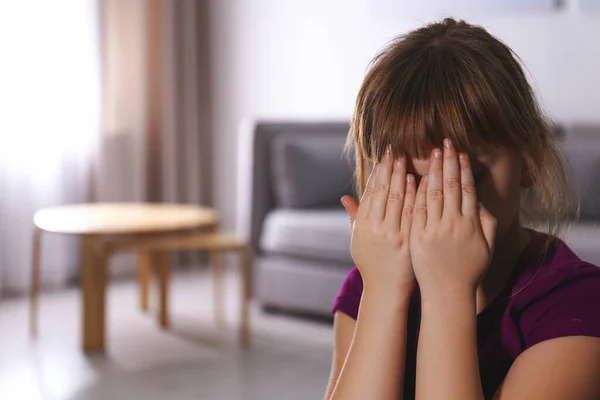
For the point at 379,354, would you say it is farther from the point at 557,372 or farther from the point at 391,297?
the point at 557,372

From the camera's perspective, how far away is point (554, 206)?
971mm

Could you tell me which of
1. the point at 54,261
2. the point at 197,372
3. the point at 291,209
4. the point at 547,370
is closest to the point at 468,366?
the point at 547,370

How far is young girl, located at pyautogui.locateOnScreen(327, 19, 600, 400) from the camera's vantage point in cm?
80

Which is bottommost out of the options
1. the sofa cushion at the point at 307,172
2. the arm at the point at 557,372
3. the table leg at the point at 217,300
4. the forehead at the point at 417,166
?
the table leg at the point at 217,300

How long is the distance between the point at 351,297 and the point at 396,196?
202 millimetres

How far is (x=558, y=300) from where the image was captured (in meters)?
0.83

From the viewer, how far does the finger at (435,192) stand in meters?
0.83

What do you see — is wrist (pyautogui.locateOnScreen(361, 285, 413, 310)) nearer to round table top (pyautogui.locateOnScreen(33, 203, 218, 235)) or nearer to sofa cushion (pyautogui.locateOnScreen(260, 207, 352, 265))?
round table top (pyautogui.locateOnScreen(33, 203, 218, 235))

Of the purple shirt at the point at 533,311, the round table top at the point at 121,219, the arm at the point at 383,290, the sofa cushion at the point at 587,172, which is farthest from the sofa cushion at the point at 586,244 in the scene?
the arm at the point at 383,290

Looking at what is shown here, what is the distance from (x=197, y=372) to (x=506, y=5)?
→ 2.24 m

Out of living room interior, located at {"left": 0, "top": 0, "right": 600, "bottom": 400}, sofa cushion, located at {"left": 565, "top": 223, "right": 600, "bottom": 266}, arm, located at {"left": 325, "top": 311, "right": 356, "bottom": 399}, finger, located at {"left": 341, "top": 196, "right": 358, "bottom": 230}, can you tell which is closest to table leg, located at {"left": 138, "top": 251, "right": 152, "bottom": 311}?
living room interior, located at {"left": 0, "top": 0, "right": 600, "bottom": 400}

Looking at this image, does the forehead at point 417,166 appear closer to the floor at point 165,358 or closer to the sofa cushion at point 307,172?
the floor at point 165,358

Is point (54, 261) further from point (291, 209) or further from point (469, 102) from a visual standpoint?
point (469, 102)

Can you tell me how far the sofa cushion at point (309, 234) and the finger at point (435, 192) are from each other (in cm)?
230
